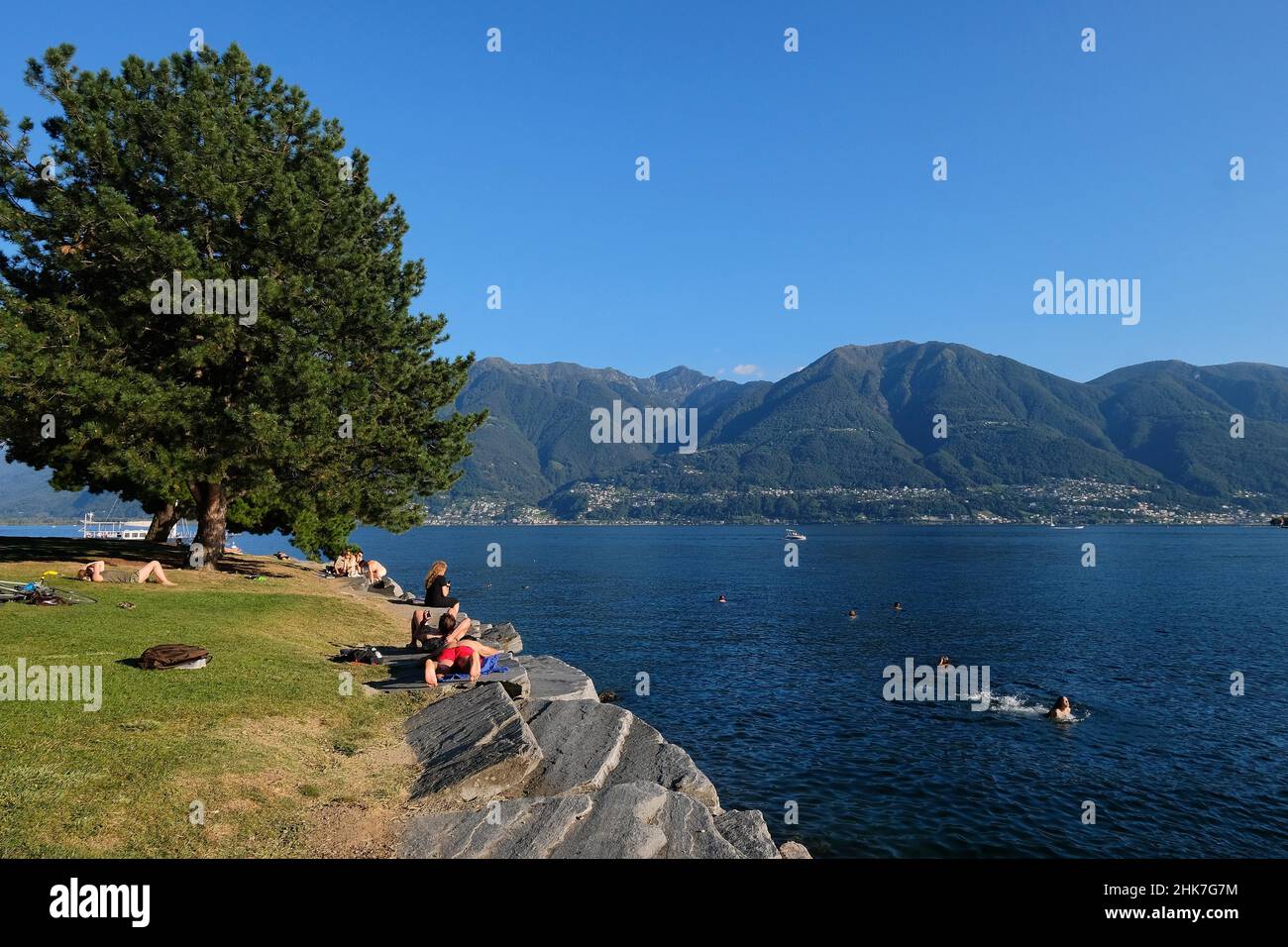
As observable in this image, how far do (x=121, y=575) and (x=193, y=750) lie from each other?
2456cm

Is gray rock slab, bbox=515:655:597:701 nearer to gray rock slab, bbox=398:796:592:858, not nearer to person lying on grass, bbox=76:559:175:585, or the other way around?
gray rock slab, bbox=398:796:592:858

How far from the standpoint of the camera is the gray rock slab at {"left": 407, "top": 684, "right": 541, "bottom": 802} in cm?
1381

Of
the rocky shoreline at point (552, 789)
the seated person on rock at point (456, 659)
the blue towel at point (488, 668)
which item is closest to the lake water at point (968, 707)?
the rocky shoreline at point (552, 789)

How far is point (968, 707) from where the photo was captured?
32.5 metres

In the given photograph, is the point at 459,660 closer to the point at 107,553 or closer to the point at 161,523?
the point at 107,553

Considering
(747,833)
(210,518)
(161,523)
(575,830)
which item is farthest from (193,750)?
(161,523)

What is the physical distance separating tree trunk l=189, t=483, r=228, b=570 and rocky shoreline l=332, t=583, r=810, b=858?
21.8 metres

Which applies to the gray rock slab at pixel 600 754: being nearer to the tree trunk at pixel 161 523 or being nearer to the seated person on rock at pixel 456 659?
the seated person on rock at pixel 456 659

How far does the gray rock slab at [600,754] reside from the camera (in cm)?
1540

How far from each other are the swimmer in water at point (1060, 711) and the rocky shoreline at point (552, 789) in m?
20.1

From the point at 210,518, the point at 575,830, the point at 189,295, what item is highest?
the point at 189,295
